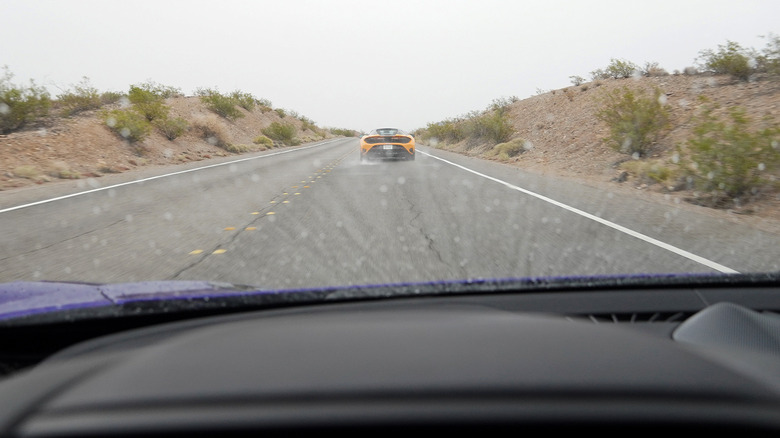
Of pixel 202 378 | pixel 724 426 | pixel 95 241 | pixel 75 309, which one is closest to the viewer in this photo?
pixel 724 426

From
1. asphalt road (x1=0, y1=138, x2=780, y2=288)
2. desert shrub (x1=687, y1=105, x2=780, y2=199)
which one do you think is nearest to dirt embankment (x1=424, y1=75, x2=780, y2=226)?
desert shrub (x1=687, y1=105, x2=780, y2=199)

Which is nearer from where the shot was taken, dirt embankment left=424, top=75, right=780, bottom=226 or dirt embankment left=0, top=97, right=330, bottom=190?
dirt embankment left=424, top=75, right=780, bottom=226

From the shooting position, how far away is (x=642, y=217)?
27.8 feet

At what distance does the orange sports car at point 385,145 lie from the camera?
22578mm

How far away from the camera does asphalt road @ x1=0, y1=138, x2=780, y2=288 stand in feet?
17.7

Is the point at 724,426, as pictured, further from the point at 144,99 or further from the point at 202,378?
the point at 144,99

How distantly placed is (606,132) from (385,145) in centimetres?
1066

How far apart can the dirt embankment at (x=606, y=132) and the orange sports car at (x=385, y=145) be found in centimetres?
465

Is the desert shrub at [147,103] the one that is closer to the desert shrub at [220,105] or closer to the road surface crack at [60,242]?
the desert shrub at [220,105]

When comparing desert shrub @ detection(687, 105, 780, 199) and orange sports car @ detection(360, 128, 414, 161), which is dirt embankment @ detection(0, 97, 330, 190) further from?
desert shrub @ detection(687, 105, 780, 199)

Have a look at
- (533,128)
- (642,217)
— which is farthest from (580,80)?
(642,217)

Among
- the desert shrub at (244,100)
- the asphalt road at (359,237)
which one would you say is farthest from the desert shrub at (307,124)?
the asphalt road at (359,237)

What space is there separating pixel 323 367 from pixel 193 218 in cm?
816

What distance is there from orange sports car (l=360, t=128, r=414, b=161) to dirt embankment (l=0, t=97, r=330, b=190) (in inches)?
381
